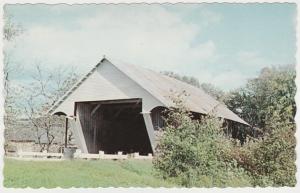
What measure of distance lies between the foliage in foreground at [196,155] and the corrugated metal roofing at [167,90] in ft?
0.80

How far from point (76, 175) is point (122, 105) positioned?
152 cm

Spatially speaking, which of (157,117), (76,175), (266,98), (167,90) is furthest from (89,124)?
(266,98)

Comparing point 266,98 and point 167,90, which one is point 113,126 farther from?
point 266,98

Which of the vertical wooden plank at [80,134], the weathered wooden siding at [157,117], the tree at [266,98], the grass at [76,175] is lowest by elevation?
the grass at [76,175]

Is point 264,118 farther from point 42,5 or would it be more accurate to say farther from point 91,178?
point 42,5

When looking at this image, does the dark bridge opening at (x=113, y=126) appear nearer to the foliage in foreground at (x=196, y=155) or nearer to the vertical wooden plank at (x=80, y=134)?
the vertical wooden plank at (x=80, y=134)

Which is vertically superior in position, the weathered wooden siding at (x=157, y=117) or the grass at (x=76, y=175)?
the weathered wooden siding at (x=157, y=117)

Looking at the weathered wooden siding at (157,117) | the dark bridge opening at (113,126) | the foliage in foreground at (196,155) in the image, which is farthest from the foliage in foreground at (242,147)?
the dark bridge opening at (113,126)

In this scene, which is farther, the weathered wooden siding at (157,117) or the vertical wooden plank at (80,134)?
the vertical wooden plank at (80,134)

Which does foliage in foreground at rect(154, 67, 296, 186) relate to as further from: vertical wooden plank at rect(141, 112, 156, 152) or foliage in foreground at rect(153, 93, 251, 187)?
vertical wooden plank at rect(141, 112, 156, 152)

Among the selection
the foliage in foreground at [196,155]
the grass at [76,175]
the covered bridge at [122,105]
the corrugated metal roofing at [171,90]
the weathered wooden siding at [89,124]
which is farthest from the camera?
the weathered wooden siding at [89,124]

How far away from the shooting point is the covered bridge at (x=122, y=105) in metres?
10.9

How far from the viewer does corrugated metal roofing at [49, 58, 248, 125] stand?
35.3ft

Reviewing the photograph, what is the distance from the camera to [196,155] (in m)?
10.4
